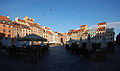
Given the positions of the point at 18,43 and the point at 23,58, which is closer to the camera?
the point at 23,58

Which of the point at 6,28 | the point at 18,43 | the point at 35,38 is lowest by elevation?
the point at 18,43

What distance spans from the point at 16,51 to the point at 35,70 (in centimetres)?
482

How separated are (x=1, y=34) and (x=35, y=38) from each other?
106 feet

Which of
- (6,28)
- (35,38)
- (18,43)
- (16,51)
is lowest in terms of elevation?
(16,51)

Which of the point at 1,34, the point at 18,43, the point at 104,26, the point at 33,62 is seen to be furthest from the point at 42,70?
the point at 104,26

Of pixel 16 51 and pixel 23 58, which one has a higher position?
pixel 16 51

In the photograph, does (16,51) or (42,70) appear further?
(16,51)

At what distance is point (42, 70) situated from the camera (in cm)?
533

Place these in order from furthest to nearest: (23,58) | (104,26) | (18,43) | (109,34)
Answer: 1. (104,26)
2. (109,34)
3. (18,43)
4. (23,58)

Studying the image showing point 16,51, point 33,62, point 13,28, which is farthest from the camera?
point 13,28

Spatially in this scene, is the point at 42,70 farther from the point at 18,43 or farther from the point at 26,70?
the point at 18,43

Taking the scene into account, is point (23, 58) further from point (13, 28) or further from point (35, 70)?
point (13, 28)

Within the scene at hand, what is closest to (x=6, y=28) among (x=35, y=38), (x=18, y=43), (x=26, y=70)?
(x=18, y=43)

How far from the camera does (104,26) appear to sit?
166 ft
